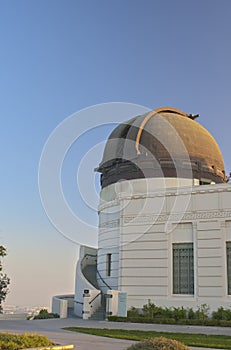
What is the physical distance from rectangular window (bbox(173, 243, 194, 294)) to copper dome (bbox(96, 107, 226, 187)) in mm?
5824

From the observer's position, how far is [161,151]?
27781 mm

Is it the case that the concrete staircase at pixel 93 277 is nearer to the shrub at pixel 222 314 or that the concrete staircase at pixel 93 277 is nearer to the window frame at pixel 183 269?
the window frame at pixel 183 269

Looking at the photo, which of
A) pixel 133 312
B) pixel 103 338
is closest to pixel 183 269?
pixel 133 312

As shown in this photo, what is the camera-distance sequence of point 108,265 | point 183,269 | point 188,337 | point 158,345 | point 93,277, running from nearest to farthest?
point 158,345, point 188,337, point 183,269, point 108,265, point 93,277

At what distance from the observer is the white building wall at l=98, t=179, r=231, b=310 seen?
2145cm

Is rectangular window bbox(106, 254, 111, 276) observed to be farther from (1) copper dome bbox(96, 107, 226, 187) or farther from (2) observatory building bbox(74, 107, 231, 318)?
(1) copper dome bbox(96, 107, 226, 187)

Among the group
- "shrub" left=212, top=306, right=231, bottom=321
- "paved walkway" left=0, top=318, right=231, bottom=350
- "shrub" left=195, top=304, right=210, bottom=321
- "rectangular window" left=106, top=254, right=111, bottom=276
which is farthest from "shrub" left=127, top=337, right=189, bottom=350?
"rectangular window" left=106, top=254, right=111, bottom=276

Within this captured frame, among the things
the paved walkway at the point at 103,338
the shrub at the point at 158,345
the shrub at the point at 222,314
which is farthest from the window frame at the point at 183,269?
the shrub at the point at 158,345

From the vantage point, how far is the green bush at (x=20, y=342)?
407 inches

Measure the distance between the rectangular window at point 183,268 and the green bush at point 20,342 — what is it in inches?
479

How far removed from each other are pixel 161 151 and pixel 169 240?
22.3 feet

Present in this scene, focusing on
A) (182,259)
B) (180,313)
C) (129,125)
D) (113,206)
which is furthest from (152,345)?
(129,125)

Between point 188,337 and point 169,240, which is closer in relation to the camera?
point 188,337

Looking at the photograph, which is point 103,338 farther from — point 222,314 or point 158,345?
point 222,314
